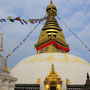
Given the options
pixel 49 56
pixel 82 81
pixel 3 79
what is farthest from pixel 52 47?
pixel 3 79

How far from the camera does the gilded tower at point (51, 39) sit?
31.8 m

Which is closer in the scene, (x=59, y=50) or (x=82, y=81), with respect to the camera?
(x=82, y=81)

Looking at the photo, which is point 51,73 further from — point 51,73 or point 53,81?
point 53,81

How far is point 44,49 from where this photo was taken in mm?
32156

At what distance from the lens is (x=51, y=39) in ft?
104

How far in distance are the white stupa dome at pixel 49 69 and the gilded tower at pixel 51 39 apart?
7.31 m

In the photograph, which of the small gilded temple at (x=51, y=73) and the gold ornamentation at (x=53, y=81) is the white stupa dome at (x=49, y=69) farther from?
the gold ornamentation at (x=53, y=81)

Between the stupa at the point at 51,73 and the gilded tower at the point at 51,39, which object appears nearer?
the stupa at the point at 51,73

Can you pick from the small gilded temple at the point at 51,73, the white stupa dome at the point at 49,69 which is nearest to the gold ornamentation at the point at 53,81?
the small gilded temple at the point at 51,73

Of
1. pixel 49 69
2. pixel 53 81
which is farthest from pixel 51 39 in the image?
pixel 53 81

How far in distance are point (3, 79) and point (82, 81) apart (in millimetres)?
13185

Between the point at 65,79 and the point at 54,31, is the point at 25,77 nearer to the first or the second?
the point at 65,79

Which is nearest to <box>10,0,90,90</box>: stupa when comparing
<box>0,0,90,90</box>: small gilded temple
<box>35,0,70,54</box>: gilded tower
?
<box>0,0,90,90</box>: small gilded temple

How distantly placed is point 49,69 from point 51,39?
10815 millimetres
